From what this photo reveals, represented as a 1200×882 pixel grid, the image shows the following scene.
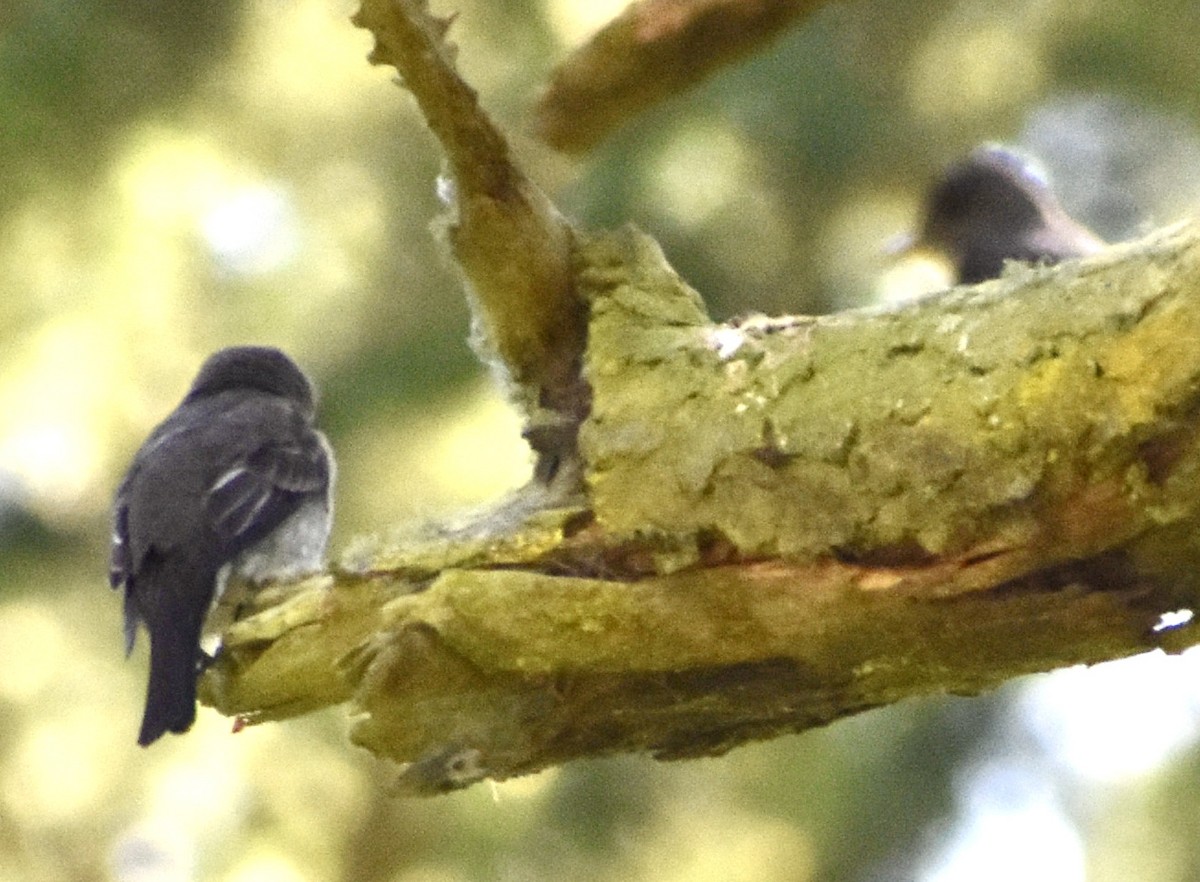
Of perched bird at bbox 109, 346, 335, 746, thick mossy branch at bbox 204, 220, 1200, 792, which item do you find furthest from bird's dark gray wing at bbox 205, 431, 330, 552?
thick mossy branch at bbox 204, 220, 1200, 792

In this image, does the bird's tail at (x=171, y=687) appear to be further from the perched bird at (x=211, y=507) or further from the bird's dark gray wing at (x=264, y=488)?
the bird's dark gray wing at (x=264, y=488)

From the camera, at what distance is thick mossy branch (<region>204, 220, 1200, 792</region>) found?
150cm

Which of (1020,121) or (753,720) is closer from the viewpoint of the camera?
(753,720)

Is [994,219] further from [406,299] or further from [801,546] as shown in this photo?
[801,546]

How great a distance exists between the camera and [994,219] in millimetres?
3102

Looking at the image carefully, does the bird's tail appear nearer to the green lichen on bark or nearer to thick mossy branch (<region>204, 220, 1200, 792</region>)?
thick mossy branch (<region>204, 220, 1200, 792</region>)

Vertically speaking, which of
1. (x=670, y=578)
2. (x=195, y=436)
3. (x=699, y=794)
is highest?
(x=195, y=436)

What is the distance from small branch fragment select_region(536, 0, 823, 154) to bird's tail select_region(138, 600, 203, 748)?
899mm

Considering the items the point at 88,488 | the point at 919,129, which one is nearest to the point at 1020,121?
the point at 919,129

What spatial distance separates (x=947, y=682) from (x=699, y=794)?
101 cm

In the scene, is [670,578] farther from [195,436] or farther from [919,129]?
[195,436]

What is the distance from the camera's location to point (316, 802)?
257 cm

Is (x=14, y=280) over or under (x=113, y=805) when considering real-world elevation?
over

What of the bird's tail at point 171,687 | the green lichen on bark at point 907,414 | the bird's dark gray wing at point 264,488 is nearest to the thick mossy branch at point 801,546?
the green lichen on bark at point 907,414
